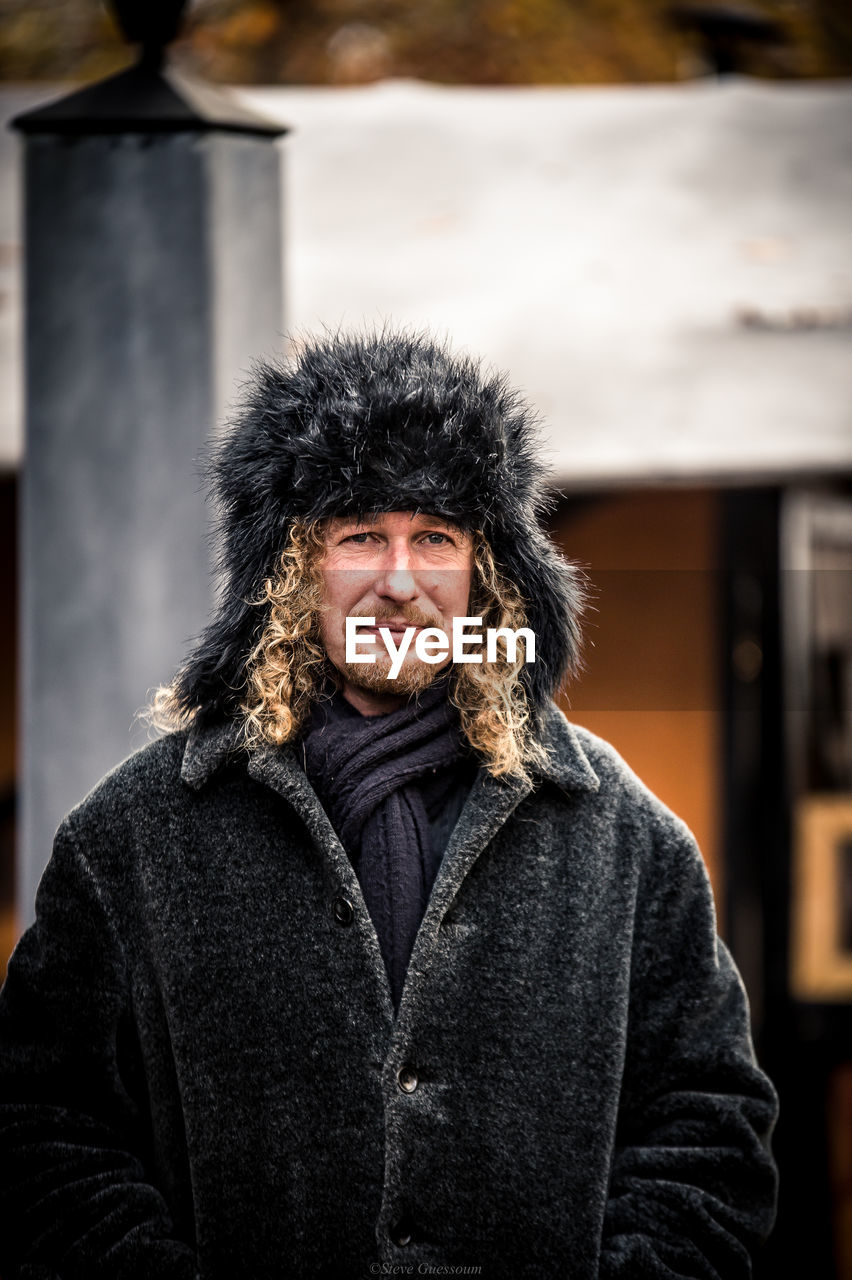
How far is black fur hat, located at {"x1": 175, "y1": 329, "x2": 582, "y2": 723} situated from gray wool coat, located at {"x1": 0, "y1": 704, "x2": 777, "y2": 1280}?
13 cm

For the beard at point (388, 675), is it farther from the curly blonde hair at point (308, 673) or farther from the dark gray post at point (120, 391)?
the dark gray post at point (120, 391)

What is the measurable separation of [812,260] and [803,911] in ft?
5.91

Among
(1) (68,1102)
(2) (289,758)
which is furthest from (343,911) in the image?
(1) (68,1102)

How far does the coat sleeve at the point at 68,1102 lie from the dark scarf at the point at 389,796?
0.29m

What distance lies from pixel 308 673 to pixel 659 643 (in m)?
2.61

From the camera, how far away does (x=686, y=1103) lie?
4.96 ft

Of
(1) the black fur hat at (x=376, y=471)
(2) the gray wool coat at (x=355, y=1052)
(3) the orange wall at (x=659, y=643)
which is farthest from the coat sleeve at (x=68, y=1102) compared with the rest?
(3) the orange wall at (x=659, y=643)

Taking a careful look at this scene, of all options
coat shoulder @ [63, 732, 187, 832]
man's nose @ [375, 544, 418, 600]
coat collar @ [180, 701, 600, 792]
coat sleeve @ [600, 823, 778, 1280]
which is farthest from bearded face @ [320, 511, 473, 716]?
coat sleeve @ [600, 823, 778, 1280]

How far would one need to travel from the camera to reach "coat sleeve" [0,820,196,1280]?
146cm

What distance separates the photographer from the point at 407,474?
143cm

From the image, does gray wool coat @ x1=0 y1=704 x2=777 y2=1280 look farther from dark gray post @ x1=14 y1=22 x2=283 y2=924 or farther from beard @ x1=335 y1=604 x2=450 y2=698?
dark gray post @ x1=14 y1=22 x2=283 y2=924

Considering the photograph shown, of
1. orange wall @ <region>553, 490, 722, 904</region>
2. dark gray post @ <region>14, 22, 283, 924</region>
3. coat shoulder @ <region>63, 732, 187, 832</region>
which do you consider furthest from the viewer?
orange wall @ <region>553, 490, 722, 904</region>

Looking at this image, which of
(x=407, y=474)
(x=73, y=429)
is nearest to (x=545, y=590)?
(x=407, y=474)

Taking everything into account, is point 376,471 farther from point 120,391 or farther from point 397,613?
point 120,391
